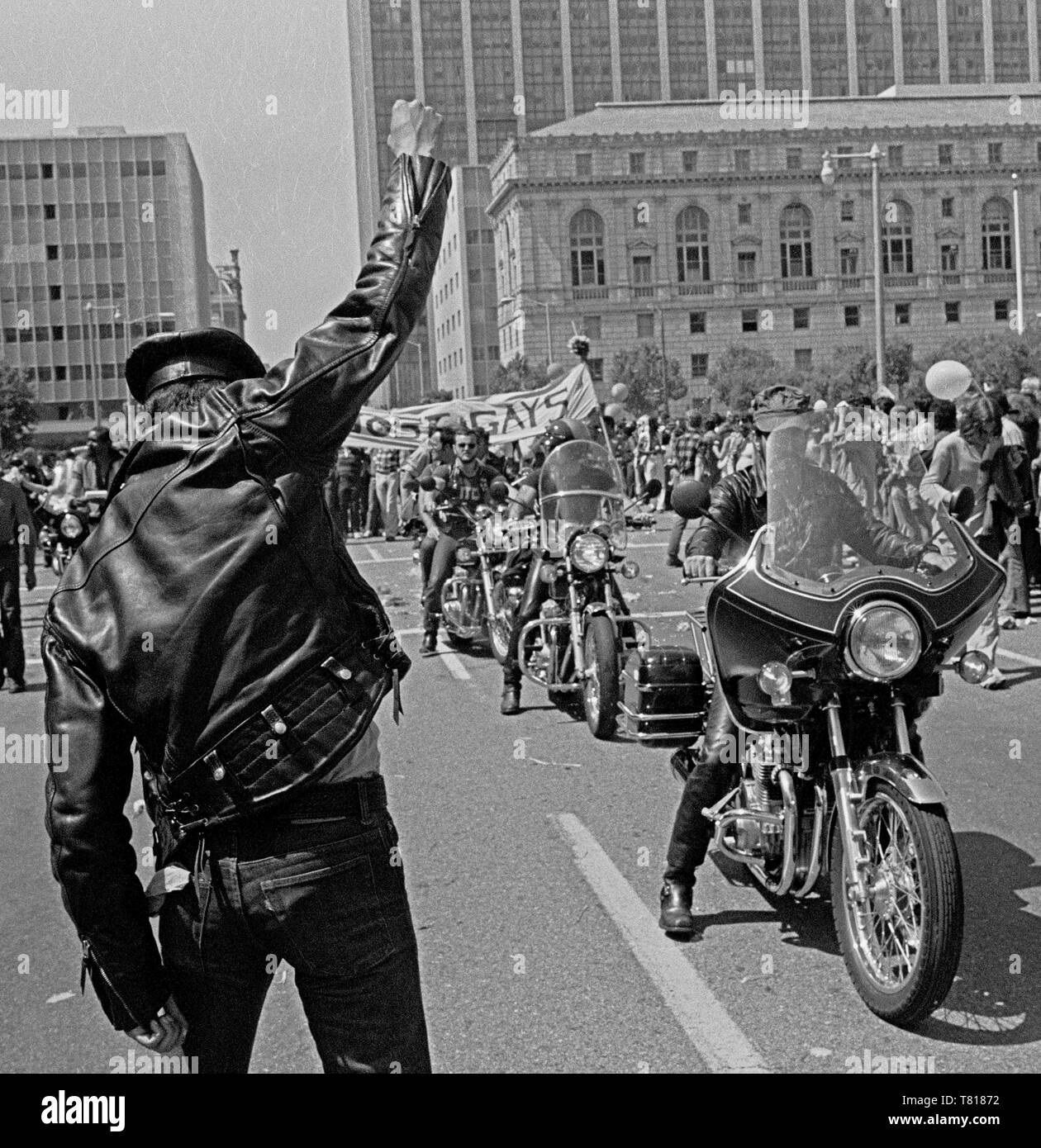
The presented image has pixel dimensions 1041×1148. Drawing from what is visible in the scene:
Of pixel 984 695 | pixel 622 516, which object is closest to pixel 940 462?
pixel 984 695

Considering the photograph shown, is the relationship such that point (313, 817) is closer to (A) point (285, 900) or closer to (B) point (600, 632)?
(A) point (285, 900)

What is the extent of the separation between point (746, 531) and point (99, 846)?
9.69 feet

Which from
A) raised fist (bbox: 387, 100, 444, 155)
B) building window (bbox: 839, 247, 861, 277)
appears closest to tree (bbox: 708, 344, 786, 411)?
building window (bbox: 839, 247, 861, 277)

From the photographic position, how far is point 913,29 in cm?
12162

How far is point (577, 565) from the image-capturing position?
838 cm

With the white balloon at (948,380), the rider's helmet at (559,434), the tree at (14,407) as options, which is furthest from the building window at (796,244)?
the rider's helmet at (559,434)

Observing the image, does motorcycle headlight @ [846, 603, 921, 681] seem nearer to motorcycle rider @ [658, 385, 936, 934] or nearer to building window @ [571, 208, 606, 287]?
motorcycle rider @ [658, 385, 936, 934]

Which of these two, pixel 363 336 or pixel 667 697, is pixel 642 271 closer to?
pixel 667 697

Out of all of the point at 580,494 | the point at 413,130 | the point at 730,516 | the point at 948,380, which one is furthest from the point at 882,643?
the point at 948,380

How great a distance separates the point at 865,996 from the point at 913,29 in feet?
431

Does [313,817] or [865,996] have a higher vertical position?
[313,817]

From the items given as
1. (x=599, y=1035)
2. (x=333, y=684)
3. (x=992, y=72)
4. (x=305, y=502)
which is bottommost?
(x=599, y=1035)

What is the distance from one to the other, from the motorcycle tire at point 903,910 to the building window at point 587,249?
95.0m

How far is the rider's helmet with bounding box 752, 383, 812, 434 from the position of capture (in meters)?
4.60
